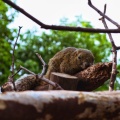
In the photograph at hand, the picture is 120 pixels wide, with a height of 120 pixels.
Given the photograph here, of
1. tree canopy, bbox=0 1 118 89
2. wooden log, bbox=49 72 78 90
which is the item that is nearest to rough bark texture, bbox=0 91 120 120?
wooden log, bbox=49 72 78 90

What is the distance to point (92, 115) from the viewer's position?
106 centimetres

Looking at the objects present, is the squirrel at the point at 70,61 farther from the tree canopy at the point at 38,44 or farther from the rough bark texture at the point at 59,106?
the tree canopy at the point at 38,44

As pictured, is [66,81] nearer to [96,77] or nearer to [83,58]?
[96,77]

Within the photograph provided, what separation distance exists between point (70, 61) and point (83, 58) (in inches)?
6.5

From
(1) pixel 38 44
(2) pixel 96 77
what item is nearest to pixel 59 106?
(2) pixel 96 77

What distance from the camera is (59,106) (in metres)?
0.98

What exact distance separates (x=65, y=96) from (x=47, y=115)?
2.8 inches

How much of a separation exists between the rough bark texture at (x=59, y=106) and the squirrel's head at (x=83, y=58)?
7.31 ft

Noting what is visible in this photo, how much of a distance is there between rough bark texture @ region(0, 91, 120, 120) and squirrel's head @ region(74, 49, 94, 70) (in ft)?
7.31

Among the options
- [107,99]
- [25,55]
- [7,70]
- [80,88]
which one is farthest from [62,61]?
[25,55]

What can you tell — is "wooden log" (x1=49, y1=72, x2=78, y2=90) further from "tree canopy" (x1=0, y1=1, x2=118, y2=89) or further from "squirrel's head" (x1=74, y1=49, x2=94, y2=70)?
"tree canopy" (x1=0, y1=1, x2=118, y2=89)

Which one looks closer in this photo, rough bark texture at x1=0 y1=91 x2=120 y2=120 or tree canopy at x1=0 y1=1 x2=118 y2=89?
rough bark texture at x1=0 y1=91 x2=120 y2=120

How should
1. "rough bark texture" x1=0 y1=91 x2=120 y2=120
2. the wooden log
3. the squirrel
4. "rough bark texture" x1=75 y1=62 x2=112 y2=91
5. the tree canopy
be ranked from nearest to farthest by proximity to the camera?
"rough bark texture" x1=0 y1=91 x2=120 y2=120
the wooden log
"rough bark texture" x1=75 y1=62 x2=112 y2=91
the squirrel
the tree canopy

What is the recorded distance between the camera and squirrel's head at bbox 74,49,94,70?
11.3ft
